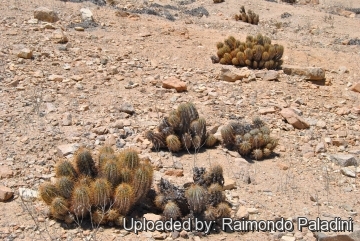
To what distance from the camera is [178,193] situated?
4.12 m

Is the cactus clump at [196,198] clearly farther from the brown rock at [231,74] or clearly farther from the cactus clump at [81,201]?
the brown rock at [231,74]

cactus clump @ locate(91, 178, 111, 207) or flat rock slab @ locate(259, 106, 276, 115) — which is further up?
flat rock slab @ locate(259, 106, 276, 115)

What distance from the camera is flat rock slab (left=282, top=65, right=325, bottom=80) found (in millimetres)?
7655

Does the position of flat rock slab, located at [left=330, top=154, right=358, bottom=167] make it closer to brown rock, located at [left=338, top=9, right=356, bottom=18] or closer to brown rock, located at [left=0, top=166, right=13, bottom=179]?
brown rock, located at [left=0, top=166, right=13, bottom=179]

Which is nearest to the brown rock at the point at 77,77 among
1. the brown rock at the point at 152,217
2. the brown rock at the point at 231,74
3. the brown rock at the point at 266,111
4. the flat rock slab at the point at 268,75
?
the brown rock at the point at 231,74

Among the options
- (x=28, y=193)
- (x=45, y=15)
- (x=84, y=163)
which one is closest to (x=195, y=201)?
(x=84, y=163)

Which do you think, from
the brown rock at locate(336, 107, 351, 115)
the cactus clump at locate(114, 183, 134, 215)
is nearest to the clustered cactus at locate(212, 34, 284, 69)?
the brown rock at locate(336, 107, 351, 115)

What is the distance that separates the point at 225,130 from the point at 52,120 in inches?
94.1

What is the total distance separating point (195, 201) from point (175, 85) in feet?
11.1

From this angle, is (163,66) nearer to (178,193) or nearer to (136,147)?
(136,147)

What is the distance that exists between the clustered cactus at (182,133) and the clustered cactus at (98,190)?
1113mm

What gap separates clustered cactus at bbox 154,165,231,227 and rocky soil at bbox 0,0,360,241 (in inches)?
7.9

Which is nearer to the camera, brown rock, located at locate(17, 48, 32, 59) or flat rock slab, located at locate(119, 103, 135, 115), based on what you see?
flat rock slab, located at locate(119, 103, 135, 115)

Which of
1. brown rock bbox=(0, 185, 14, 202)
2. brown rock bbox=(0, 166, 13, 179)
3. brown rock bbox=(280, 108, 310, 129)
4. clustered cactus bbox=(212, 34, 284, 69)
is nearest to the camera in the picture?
brown rock bbox=(0, 185, 14, 202)
